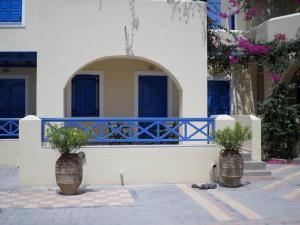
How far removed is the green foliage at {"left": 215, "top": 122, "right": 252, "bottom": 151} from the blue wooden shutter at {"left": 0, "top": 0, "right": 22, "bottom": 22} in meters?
7.19

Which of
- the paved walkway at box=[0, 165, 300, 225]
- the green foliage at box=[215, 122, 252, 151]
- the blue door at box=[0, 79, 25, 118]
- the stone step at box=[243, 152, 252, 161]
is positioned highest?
the blue door at box=[0, 79, 25, 118]

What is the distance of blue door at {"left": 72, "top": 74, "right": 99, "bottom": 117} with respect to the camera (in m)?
15.7

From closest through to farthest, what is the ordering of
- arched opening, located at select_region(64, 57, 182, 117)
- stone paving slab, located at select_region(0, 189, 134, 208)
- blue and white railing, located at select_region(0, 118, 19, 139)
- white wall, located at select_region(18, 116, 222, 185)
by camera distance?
stone paving slab, located at select_region(0, 189, 134, 208), white wall, located at select_region(18, 116, 222, 185), blue and white railing, located at select_region(0, 118, 19, 139), arched opening, located at select_region(64, 57, 182, 117)

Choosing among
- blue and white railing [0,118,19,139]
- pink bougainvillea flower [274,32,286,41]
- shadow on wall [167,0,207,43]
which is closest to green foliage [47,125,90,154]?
blue and white railing [0,118,19,139]

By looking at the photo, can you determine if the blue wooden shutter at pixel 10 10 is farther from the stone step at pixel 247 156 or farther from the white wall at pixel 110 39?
the stone step at pixel 247 156

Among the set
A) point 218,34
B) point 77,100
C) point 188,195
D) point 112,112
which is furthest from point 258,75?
point 188,195

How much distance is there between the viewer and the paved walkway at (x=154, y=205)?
322 inches

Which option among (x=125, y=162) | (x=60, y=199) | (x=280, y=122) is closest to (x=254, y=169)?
(x=280, y=122)

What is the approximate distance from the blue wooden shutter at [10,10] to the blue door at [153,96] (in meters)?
4.62

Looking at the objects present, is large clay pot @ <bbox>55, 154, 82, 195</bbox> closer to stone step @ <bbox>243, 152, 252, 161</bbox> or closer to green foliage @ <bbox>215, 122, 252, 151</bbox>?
green foliage @ <bbox>215, 122, 252, 151</bbox>

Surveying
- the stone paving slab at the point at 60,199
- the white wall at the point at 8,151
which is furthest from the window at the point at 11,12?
the stone paving slab at the point at 60,199

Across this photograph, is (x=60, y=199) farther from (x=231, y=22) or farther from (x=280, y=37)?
(x=231, y=22)

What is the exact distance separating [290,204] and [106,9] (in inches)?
300

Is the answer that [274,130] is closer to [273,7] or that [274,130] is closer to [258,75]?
[258,75]
